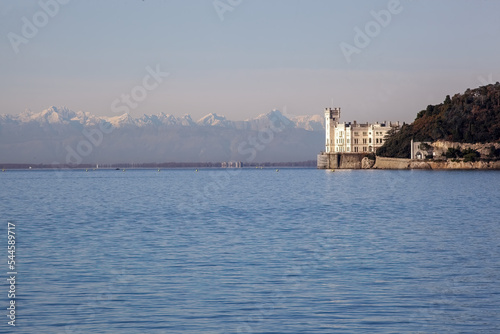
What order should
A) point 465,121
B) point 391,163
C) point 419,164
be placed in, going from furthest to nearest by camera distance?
point 391,163
point 419,164
point 465,121

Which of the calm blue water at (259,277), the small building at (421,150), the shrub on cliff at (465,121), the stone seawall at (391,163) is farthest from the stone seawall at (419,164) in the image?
the calm blue water at (259,277)

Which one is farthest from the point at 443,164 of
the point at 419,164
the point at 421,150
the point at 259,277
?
the point at 259,277

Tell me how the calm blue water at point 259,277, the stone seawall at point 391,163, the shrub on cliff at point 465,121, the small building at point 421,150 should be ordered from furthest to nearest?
1. the stone seawall at point 391,163
2. the small building at point 421,150
3. the shrub on cliff at point 465,121
4. the calm blue water at point 259,277

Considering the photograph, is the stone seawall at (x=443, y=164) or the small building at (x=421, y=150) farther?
the small building at (x=421, y=150)

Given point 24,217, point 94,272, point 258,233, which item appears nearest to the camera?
point 94,272

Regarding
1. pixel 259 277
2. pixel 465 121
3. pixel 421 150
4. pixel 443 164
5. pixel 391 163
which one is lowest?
pixel 259 277

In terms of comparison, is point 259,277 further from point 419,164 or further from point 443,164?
point 419,164

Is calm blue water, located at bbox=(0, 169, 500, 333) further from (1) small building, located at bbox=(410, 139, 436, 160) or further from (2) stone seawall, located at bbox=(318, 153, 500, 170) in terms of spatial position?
(1) small building, located at bbox=(410, 139, 436, 160)

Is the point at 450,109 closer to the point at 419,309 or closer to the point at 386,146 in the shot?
the point at 386,146

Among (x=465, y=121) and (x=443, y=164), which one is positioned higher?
(x=465, y=121)

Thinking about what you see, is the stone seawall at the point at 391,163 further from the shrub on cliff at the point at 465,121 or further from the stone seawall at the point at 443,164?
the shrub on cliff at the point at 465,121

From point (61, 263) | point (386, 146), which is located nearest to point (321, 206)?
point (61, 263)

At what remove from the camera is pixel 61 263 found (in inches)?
858

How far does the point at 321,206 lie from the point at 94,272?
3079 cm
